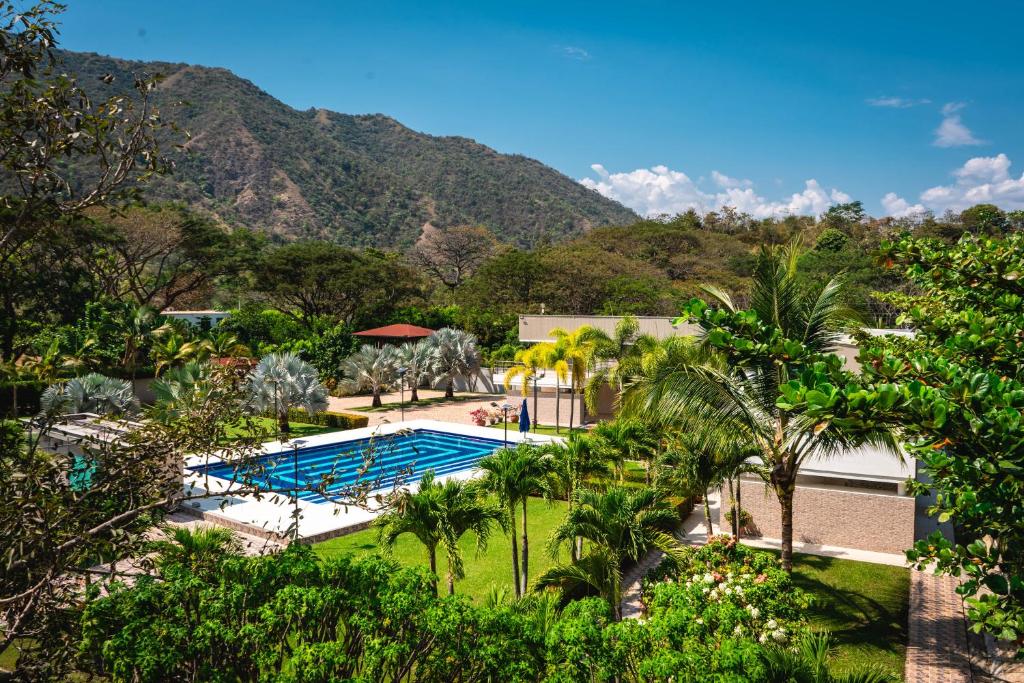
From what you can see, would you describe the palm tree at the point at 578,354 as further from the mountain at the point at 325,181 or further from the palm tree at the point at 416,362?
the mountain at the point at 325,181

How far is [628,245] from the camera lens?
64938 millimetres

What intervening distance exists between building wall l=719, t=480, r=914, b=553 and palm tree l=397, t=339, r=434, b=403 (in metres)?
18.9

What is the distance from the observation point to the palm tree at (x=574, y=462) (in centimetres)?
1031

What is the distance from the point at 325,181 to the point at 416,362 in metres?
77.6

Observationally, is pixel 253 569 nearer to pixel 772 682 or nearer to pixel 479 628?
pixel 479 628

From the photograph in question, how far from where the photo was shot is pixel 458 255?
6650 centimetres

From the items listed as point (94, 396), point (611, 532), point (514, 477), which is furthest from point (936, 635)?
point (94, 396)

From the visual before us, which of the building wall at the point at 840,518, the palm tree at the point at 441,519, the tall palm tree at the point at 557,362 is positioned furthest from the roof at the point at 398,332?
the palm tree at the point at 441,519

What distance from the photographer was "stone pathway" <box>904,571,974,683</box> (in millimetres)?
8195

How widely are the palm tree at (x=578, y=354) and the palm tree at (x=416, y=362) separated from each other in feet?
28.3

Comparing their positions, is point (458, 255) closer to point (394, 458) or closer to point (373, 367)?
point (373, 367)

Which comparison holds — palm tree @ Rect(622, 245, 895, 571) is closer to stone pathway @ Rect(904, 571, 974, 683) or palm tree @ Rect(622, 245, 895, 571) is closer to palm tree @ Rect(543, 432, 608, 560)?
palm tree @ Rect(543, 432, 608, 560)

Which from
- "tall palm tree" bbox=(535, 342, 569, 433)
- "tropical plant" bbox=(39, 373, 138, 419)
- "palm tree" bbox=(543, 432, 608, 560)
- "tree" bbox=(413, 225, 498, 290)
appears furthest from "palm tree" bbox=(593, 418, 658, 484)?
"tree" bbox=(413, 225, 498, 290)

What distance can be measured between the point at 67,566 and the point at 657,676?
4.31m
